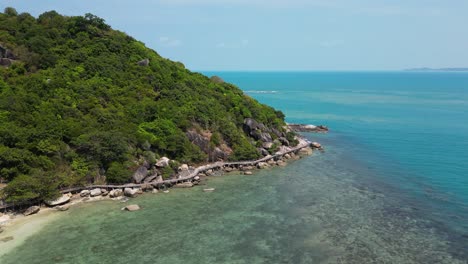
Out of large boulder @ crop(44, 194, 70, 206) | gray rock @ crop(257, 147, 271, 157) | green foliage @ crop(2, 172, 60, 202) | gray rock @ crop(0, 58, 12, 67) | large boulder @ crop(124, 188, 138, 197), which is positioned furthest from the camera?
gray rock @ crop(257, 147, 271, 157)

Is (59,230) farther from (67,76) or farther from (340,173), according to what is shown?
(340,173)

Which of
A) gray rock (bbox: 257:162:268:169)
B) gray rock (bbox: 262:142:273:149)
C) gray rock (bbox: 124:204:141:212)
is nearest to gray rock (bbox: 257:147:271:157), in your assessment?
gray rock (bbox: 262:142:273:149)

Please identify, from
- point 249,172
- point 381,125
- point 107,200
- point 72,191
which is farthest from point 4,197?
point 381,125

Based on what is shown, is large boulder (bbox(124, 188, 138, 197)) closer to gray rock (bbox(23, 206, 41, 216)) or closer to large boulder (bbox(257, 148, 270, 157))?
gray rock (bbox(23, 206, 41, 216))

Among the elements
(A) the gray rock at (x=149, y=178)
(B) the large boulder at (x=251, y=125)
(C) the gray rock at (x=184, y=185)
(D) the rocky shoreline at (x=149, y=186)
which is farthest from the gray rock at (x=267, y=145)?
(A) the gray rock at (x=149, y=178)

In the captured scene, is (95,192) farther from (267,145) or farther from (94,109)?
(267,145)

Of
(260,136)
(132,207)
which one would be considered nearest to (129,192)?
(132,207)

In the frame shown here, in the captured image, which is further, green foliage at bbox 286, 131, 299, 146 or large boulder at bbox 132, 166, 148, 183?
green foliage at bbox 286, 131, 299, 146
